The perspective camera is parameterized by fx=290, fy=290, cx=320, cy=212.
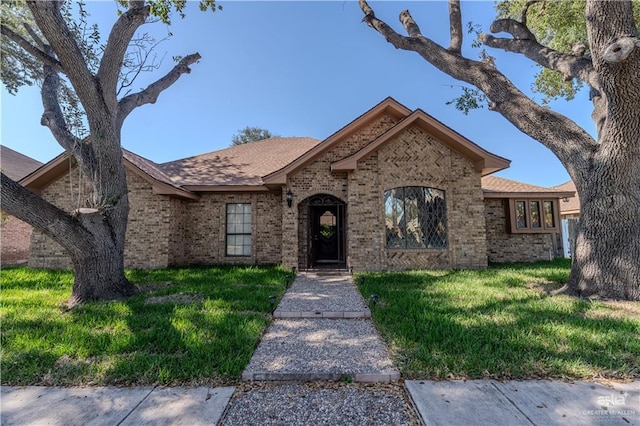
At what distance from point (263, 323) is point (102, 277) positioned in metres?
3.82

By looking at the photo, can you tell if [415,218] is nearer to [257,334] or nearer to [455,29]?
[455,29]

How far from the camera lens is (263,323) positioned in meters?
4.62

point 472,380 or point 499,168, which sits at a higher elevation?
point 499,168

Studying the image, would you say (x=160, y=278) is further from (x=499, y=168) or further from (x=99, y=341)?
(x=499, y=168)

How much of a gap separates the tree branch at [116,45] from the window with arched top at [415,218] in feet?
25.4

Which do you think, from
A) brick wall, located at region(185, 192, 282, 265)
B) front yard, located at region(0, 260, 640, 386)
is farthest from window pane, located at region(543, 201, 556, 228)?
brick wall, located at region(185, 192, 282, 265)

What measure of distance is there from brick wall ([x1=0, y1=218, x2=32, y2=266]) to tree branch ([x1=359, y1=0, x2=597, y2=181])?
17.4m

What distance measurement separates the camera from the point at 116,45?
6.21 meters

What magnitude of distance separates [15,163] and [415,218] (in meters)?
23.8

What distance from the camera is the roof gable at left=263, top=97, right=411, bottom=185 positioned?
9555 millimetres

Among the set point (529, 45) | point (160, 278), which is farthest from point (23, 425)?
point (529, 45)

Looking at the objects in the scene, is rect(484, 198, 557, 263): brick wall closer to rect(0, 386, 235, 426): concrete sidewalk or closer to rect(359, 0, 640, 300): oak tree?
rect(359, 0, 640, 300): oak tree

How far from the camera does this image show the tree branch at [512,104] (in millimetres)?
6152

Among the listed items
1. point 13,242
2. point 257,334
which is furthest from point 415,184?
point 13,242
